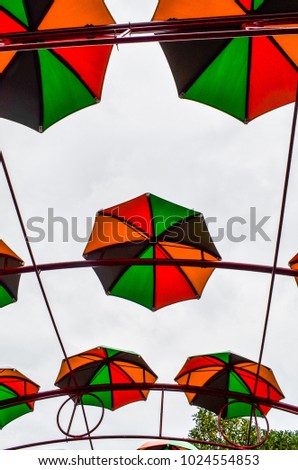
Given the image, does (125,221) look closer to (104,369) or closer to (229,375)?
(104,369)

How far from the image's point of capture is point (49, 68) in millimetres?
8148

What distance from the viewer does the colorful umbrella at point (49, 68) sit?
24.0ft

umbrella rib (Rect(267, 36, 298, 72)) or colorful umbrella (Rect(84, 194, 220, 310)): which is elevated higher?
umbrella rib (Rect(267, 36, 298, 72))

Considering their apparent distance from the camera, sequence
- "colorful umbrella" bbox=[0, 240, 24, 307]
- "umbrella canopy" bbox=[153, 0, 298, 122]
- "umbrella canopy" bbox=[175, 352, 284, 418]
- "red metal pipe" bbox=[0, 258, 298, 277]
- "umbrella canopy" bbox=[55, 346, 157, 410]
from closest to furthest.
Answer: "umbrella canopy" bbox=[153, 0, 298, 122], "red metal pipe" bbox=[0, 258, 298, 277], "colorful umbrella" bbox=[0, 240, 24, 307], "umbrella canopy" bbox=[175, 352, 284, 418], "umbrella canopy" bbox=[55, 346, 157, 410]

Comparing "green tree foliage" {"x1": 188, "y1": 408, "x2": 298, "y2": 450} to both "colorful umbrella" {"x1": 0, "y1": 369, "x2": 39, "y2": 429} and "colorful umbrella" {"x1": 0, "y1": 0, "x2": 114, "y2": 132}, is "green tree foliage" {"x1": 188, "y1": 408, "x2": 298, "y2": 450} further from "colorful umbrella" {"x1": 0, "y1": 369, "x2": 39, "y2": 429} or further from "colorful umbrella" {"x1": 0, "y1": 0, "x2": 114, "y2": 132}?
"colorful umbrella" {"x1": 0, "y1": 0, "x2": 114, "y2": 132}

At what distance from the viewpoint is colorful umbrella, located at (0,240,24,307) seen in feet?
35.4

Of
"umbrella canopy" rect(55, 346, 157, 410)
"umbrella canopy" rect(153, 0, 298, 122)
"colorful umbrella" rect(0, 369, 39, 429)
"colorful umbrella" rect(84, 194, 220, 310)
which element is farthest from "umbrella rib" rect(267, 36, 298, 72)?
"colorful umbrella" rect(0, 369, 39, 429)

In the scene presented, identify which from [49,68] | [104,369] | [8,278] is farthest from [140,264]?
[104,369]

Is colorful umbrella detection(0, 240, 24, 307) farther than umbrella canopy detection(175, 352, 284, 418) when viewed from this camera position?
No

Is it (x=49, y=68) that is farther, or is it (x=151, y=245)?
(x=151, y=245)

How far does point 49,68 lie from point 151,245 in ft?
15.2

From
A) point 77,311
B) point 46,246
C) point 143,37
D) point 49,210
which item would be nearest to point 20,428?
point 77,311

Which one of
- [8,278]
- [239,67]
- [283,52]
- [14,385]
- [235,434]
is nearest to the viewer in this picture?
[283,52]

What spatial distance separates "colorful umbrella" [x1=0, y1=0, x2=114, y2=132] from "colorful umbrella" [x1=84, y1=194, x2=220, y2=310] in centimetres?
254
